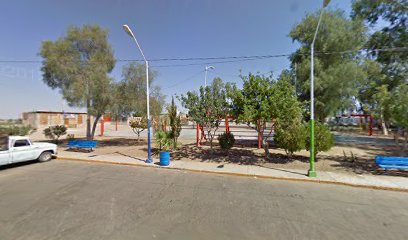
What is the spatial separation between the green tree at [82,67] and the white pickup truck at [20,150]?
13.0 feet

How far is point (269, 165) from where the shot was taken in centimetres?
938

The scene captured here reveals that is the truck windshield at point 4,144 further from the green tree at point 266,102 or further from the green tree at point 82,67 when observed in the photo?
the green tree at point 266,102

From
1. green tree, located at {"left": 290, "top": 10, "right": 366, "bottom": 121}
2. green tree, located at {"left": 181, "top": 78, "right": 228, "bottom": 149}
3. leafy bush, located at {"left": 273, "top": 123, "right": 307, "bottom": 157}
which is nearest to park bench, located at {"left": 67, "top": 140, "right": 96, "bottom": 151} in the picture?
green tree, located at {"left": 181, "top": 78, "right": 228, "bottom": 149}

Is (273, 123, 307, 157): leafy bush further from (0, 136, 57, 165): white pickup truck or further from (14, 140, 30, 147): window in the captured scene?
(14, 140, 30, 147): window

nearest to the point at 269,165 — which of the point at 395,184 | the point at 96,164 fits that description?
the point at 395,184

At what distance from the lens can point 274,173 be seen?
8.17 meters

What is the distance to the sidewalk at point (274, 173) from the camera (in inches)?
272

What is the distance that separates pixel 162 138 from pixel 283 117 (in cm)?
715

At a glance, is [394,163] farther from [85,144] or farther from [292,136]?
[85,144]

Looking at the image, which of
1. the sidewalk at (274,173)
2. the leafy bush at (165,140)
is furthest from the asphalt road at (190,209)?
the leafy bush at (165,140)

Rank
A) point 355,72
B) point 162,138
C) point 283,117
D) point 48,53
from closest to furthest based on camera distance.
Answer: point 283,117
point 162,138
point 355,72
point 48,53

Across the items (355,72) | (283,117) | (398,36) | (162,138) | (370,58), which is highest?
(398,36)

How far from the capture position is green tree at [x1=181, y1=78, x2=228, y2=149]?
11039 mm

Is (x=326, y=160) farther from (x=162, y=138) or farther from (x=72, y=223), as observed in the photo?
(x=72, y=223)
